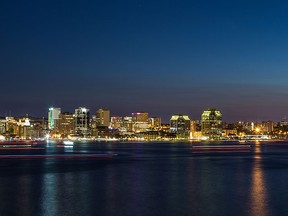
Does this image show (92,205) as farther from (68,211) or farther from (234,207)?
(234,207)

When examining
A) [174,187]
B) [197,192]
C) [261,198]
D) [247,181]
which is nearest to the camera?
[261,198]

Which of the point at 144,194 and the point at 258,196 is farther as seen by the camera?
the point at 144,194

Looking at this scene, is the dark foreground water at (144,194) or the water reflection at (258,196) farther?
the dark foreground water at (144,194)

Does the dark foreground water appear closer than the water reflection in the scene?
No

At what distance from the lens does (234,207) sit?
78.3ft

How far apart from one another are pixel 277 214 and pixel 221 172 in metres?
21.1

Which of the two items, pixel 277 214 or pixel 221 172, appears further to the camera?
pixel 221 172

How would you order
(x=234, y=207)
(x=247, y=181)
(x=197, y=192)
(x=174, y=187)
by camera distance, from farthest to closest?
(x=247, y=181)
(x=174, y=187)
(x=197, y=192)
(x=234, y=207)

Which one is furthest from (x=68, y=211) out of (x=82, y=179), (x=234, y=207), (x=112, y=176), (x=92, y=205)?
(x=112, y=176)

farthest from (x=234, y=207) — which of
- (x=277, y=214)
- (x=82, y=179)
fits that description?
(x=82, y=179)

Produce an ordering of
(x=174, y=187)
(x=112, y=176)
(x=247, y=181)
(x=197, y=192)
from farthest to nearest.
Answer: (x=112, y=176)
(x=247, y=181)
(x=174, y=187)
(x=197, y=192)

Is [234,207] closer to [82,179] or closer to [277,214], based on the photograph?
[277,214]

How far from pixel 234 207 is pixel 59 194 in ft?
34.0

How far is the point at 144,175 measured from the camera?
40.0m
